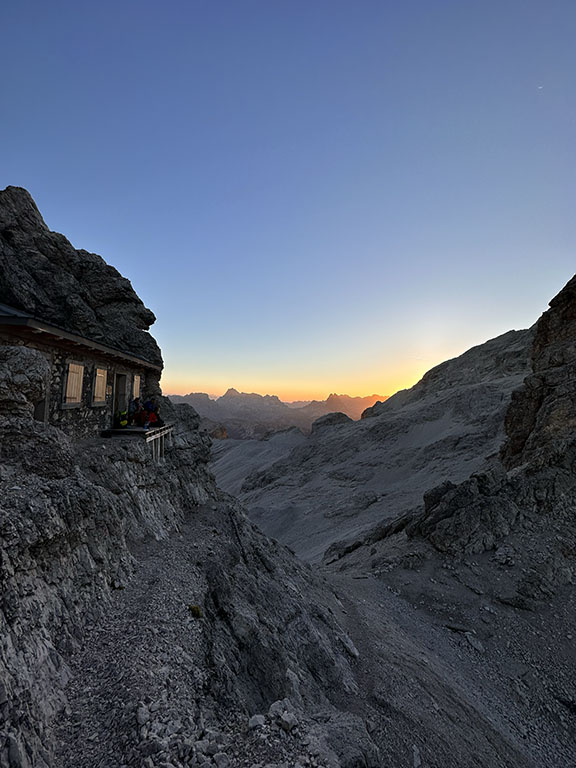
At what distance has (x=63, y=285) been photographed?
1811 cm

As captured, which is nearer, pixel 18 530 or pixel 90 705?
pixel 90 705

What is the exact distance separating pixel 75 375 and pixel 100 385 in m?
1.76

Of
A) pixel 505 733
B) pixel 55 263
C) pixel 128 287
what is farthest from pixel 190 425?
pixel 505 733

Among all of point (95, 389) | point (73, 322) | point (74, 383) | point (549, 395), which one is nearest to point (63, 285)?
point (73, 322)

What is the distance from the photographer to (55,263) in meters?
18.4

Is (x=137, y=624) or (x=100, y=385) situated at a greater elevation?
(x=100, y=385)

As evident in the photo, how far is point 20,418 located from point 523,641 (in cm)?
1950

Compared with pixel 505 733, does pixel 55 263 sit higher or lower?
higher

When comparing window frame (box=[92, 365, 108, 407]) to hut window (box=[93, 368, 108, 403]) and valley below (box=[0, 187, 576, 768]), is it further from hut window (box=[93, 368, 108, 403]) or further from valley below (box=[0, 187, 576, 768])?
valley below (box=[0, 187, 576, 768])

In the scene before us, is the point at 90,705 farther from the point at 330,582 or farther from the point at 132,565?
the point at 330,582

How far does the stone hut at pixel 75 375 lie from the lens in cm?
1022

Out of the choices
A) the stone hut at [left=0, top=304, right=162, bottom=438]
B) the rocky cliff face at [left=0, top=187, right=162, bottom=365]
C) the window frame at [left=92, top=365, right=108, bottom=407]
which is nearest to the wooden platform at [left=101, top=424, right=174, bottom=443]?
the stone hut at [left=0, top=304, right=162, bottom=438]

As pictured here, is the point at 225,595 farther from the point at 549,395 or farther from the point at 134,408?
the point at 549,395

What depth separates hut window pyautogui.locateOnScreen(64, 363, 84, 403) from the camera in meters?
12.3
